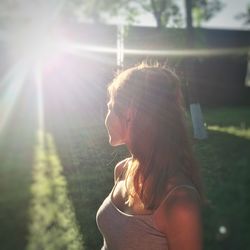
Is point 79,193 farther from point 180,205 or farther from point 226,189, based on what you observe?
point 180,205

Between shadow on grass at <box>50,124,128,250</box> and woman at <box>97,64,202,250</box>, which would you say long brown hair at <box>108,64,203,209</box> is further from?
shadow on grass at <box>50,124,128,250</box>

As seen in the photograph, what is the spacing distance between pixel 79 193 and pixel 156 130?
17.7 ft

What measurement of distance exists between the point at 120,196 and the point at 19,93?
17.6 meters

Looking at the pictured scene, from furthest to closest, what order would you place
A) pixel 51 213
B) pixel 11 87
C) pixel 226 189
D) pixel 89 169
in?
1. pixel 11 87
2. pixel 226 189
3. pixel 51 213
4. pixel 89 169

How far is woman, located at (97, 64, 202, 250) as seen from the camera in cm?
204

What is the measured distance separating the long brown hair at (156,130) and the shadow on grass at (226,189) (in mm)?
3662

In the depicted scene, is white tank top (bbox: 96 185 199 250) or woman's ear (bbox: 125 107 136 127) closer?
white tank top (bbox: 96 185 199 250)

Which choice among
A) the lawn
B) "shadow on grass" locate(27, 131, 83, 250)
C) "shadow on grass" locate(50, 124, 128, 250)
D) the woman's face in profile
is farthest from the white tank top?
"shadow on grass" locate(27, 131, 83, 250)

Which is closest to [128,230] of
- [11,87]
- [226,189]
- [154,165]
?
[154,165]

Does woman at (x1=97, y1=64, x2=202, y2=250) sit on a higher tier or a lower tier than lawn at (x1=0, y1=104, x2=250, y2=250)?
higher

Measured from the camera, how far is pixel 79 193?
7.48 m

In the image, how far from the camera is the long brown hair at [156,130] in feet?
7.22

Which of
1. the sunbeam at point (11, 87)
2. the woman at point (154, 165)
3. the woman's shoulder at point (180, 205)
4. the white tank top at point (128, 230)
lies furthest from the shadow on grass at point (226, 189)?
the sunbeam at point (11, 87)

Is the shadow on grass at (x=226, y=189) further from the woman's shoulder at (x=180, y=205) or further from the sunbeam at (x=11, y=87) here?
the sunbeam at (x=11, y=87)
